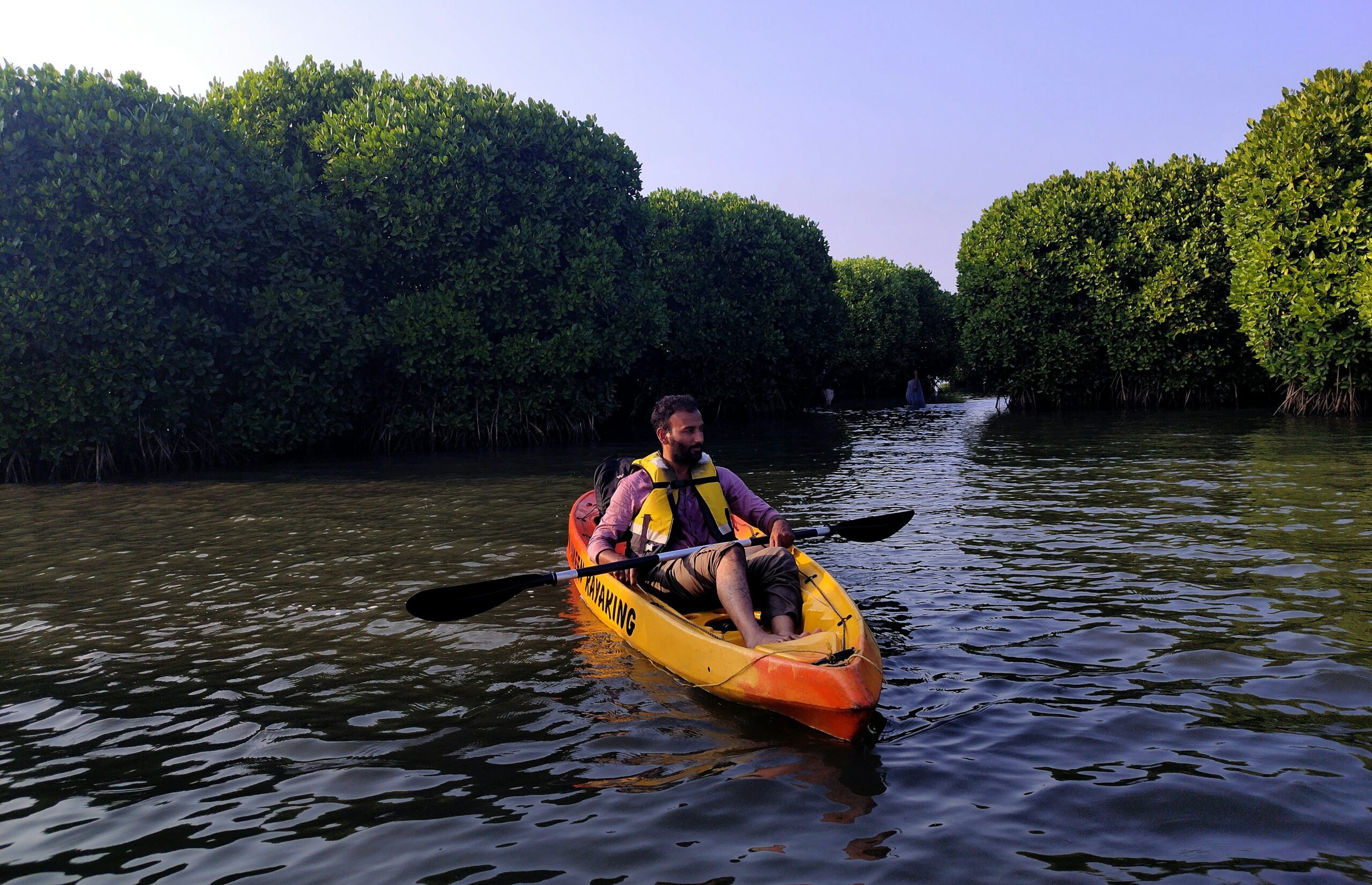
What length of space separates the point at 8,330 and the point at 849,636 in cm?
2064

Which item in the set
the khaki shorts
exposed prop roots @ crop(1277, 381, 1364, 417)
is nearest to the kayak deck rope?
the khaki shorts

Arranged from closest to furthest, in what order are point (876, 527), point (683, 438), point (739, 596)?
point (739, 596) < point (683, 438) < point (876, 527)

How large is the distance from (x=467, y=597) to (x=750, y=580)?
2.01 m

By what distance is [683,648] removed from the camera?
6102 millimetres

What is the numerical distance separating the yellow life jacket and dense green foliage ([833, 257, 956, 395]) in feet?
161

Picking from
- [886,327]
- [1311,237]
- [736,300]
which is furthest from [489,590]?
[886,327]

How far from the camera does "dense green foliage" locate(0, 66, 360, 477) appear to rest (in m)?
19.8

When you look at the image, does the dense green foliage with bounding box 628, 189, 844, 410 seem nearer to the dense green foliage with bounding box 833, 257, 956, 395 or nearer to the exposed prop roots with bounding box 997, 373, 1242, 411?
the exposed prop roots with bounding box 997, 373, 1242, 411

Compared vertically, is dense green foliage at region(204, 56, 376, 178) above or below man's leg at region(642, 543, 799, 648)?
above

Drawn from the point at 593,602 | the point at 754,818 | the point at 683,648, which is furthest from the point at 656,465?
the point at 754,818

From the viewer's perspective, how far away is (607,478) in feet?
33.2

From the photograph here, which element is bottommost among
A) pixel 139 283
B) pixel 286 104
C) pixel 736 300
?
pixel 139 283

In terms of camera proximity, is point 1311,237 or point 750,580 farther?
point 1311,237

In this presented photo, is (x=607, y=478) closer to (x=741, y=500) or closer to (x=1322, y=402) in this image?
(x=741, y=500)
